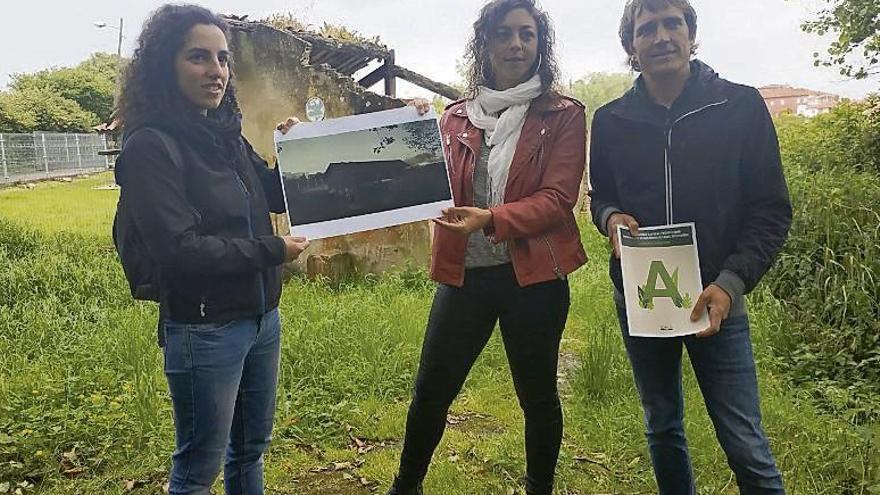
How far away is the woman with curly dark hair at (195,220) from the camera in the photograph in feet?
5.99

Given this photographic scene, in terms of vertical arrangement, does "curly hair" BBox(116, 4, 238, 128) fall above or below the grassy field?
above

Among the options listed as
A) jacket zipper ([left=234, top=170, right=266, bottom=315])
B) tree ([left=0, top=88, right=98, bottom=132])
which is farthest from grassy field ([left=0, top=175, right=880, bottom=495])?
tree ([left=0, top=88, right=98, bottom=132])

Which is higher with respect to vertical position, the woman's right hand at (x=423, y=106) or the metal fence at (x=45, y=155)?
the metal fence at (x=45, y=155)

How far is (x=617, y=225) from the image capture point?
84.3 inches

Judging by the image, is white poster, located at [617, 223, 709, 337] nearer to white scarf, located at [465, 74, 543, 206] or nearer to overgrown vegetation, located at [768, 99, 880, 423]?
white scarf, located at [465, 74, 543, 206]

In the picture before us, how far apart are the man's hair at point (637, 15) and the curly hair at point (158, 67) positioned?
1307 millimetres

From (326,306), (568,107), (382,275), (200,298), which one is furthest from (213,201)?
(382,275)

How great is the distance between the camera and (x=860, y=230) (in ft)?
16.7

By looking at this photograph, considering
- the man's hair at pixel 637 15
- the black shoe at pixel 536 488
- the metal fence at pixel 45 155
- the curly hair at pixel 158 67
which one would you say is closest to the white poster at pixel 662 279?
the man's hair at pixel 637 15

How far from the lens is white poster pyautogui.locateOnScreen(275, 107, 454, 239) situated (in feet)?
7.51

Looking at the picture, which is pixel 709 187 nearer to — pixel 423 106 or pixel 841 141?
pixel 423 106

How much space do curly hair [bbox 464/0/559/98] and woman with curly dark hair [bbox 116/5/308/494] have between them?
89cm

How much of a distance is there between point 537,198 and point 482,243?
0.27 metres

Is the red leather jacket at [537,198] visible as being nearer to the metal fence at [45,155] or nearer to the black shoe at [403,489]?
the black shoe at [403,489]
